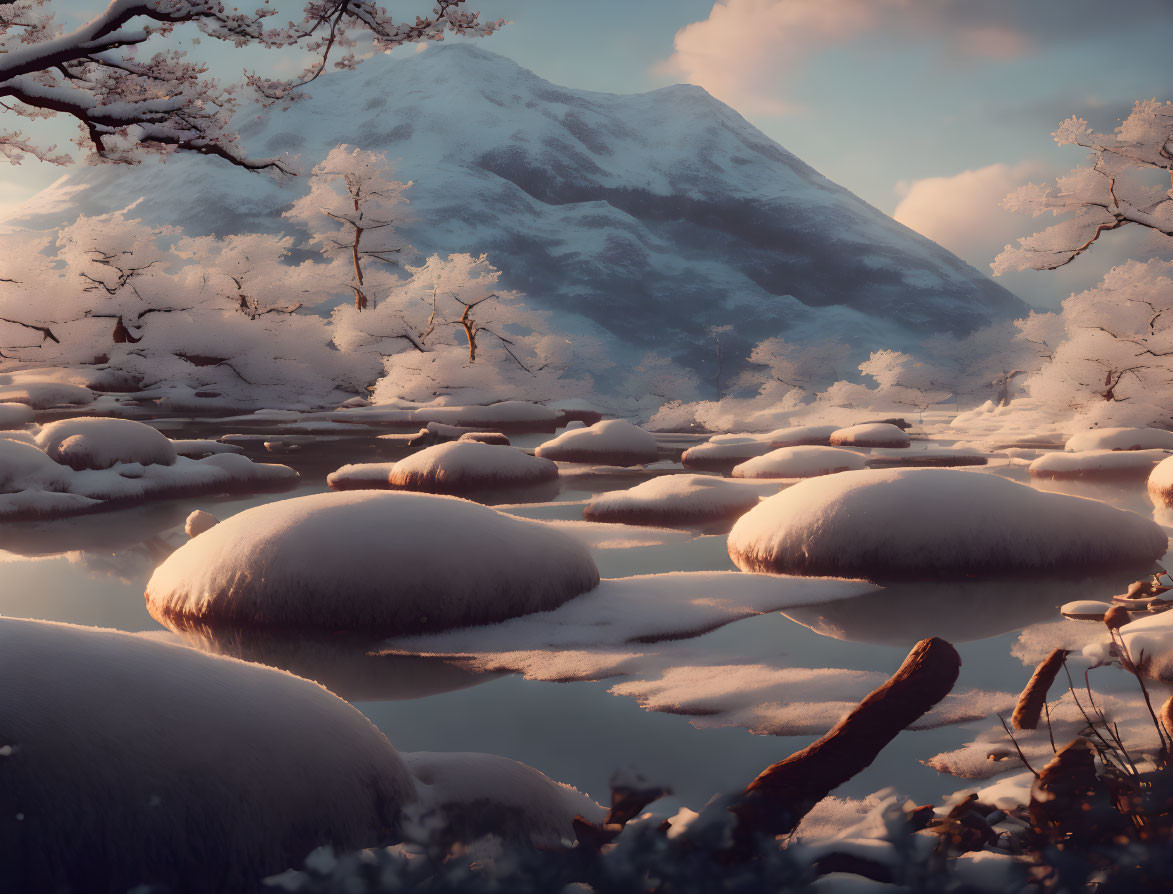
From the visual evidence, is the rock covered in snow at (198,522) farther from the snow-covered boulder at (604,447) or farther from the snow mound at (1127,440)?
the snow mound at (1127,440)

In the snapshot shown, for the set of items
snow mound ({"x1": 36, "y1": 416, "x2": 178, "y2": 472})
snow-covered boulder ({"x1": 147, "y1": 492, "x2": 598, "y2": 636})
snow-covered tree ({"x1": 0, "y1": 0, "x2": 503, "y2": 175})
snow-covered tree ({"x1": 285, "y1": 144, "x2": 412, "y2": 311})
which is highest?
snow-covered tree ({"x1": 285, "y1": 144, "x2": 412, "y2": 311})

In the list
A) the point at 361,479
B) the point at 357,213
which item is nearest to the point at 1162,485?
the point at 361,479

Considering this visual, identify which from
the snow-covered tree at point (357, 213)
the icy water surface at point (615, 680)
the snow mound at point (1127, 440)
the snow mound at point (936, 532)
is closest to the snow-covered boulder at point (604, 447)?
the snow mound at point (1127, 440)

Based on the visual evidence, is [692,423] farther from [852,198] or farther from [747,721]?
[852,198]

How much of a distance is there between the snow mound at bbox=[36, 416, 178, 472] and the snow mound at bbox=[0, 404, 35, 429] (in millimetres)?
10063

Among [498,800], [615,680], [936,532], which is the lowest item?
[615,680]

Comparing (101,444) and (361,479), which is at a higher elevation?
(101,444)

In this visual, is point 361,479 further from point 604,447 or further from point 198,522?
point 604,447

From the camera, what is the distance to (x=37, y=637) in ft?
6.39

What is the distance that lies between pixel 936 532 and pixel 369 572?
327cm

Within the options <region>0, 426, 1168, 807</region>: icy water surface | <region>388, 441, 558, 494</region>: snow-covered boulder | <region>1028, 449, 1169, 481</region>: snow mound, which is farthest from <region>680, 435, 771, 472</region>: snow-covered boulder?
<region>0, 426, 1168, 807</region>: icy water surface

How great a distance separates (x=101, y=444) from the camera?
31.4 ft

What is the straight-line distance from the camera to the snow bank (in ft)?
28.1

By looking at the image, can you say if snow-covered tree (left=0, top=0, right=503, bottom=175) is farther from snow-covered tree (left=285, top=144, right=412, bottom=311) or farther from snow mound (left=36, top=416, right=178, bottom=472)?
snow-covered tree (left=285, top=144, right=412, bottom=311)
